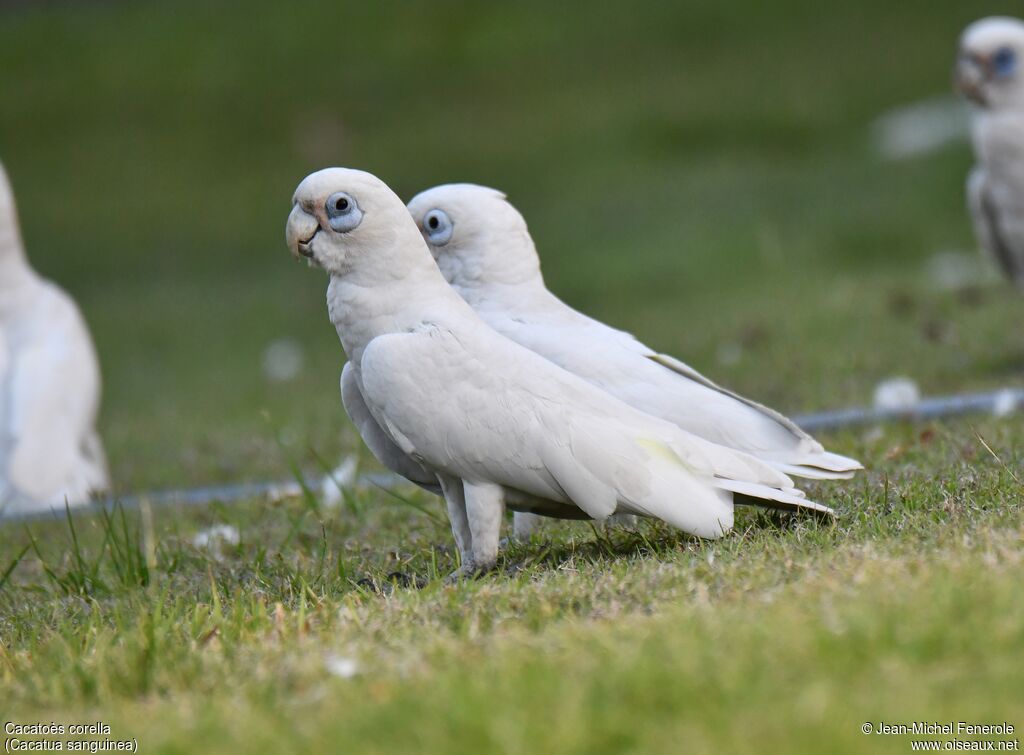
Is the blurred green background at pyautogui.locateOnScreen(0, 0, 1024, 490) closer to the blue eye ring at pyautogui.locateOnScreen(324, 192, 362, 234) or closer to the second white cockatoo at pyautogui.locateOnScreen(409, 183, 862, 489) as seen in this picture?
the second white cockatoo at pyautogui.locateOnScreen(409, 183, 862, 489)

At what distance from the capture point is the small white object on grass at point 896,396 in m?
5.34

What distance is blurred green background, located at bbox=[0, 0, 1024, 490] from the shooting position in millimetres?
7434

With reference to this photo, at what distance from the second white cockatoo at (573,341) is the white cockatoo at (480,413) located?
0.96 feet

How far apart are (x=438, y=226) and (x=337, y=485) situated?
3.14ft

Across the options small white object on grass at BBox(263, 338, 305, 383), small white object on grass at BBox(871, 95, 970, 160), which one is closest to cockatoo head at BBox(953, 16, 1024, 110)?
small white object on grass at BBox(263, 338, 305, 383)

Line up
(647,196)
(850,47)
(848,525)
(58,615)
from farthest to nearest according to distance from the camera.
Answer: (850,47)
(647,196)
(58,615)
(848,525)

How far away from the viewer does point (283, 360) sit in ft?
31.2

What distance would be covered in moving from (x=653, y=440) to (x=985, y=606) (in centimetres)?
110

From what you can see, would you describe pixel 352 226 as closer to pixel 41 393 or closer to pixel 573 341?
pixel 573 341

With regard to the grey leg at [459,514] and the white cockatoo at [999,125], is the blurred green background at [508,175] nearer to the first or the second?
the white cockatoo at [999,125]

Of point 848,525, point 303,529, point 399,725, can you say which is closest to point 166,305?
point 303,529

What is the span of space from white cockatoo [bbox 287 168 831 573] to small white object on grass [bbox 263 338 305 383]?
5.25 m

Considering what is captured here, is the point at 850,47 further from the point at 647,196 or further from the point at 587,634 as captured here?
the point at 587,634

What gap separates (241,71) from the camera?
1694 cm
